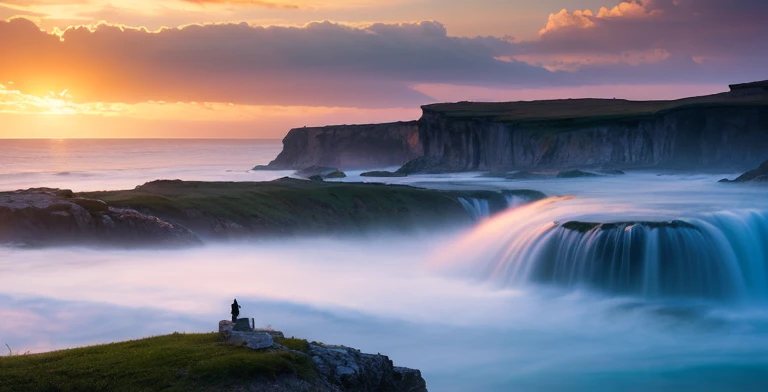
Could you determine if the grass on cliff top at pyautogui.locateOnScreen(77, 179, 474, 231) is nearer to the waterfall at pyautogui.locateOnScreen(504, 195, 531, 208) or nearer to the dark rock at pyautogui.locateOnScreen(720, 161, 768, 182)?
the waterfall at pyautogui.locateOnScreen(504, 195, 531, 208)

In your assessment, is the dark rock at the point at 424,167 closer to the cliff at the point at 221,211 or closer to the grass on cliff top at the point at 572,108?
the grass on cliff top at the point at 572,108

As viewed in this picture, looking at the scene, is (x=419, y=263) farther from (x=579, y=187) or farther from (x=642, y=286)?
(x=579, y=187)

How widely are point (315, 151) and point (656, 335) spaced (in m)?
161

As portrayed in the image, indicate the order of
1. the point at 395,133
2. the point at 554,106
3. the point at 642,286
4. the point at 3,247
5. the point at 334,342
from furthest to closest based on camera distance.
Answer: the point at 395,133 → the point at 554,106 → the point at 3,247 → the point at 642,286 → the point at 334,342

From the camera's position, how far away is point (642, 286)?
133 ft

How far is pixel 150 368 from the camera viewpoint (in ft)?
67.0

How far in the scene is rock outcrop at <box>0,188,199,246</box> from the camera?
5384cm

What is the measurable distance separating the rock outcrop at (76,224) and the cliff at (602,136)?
271ft

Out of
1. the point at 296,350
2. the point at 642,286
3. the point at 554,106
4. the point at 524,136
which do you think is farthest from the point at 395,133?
the point at 296,350

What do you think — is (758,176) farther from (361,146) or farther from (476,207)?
(361,146)

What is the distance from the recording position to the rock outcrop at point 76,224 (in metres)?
53.8

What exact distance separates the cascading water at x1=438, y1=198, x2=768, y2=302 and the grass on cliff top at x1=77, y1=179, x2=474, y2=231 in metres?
23.2

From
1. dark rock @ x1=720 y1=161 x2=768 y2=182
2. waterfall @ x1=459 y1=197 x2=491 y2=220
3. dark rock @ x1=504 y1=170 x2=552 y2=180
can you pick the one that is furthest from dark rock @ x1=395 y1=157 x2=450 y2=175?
waterfall @ x1=459 y1=197 x2=491 y2=220

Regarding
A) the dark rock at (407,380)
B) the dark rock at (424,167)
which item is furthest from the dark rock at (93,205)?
the dark rock at (424,167)
